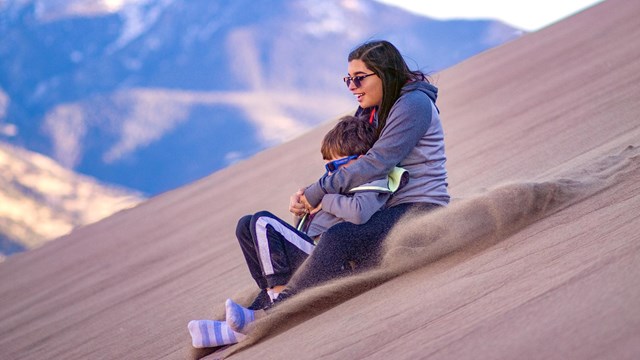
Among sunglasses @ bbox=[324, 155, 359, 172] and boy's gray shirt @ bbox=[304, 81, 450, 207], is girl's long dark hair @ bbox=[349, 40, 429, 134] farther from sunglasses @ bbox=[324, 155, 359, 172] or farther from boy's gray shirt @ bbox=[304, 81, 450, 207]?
sunglasses @ bbox=[324, 155, 359, 172]

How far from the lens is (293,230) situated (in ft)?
13.8

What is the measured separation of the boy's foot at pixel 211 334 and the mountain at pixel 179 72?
162 feet

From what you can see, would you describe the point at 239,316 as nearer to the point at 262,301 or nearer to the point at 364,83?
the point at 262,301

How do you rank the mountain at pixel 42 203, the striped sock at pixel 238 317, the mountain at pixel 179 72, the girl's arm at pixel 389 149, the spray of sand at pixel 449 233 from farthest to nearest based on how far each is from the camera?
the mountain at pixel 179 72
the mountain at pixel 42 203
the girl's arm at pixel 389 149
the spray of sand at pixel 449 233
the striped sock at pixel 238 317

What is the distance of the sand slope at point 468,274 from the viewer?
2756mm

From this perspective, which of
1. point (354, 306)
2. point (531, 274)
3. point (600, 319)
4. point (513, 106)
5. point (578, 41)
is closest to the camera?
point (600, 319)

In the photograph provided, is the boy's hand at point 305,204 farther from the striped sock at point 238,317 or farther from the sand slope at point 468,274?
the striped sock at point 238,317

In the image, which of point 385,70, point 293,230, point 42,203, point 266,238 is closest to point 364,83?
point 385,70

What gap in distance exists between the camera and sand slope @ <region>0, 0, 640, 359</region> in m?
2.76

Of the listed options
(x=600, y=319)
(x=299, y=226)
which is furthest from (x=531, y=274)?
(x=299, y=226)

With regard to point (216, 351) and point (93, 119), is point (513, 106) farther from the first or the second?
point (93, 119)

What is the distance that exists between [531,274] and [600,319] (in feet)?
2.61

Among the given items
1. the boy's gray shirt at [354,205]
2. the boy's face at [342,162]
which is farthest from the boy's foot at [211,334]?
the boy's face at [342,162]

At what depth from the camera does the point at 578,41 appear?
20953 millimetres
